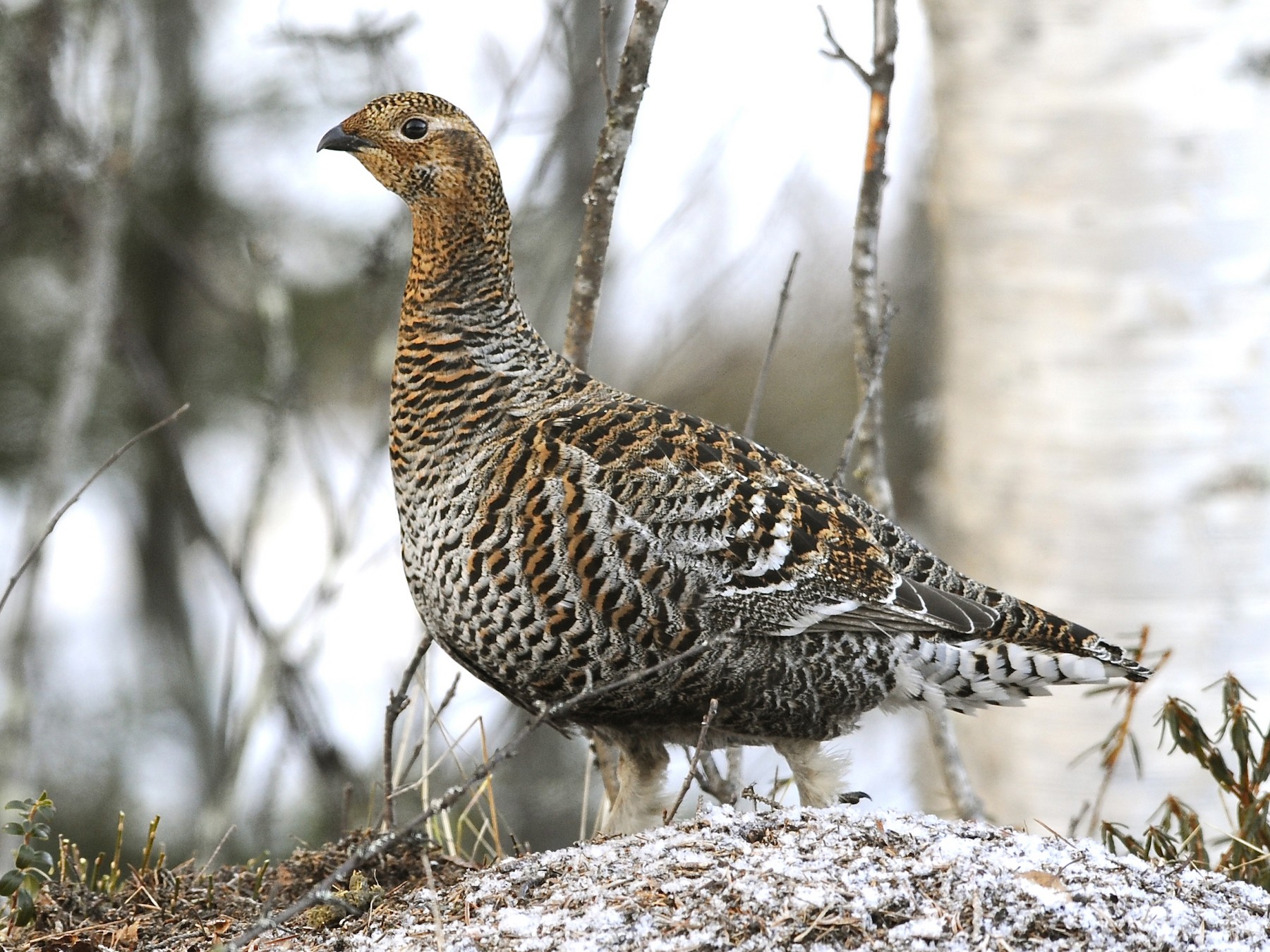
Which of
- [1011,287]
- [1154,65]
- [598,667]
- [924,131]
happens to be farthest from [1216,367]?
[924,131]

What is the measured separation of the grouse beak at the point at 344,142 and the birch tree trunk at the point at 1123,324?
2.65 m

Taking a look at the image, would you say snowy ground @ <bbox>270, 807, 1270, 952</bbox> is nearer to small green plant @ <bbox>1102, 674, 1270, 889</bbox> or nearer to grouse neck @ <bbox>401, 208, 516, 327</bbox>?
small green plant @ <bbox>1102, 674, 1270, 889</bbox>

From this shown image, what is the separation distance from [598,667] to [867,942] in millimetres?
1138

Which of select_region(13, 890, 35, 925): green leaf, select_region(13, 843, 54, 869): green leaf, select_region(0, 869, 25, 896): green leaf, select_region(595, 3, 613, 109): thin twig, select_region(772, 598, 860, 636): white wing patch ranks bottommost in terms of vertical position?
select_region(13, 890, 35, 925): green leaf

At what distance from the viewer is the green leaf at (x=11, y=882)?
272 centimetres

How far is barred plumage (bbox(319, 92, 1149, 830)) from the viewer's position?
3258mm

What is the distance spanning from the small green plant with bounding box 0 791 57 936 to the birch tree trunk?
3.42 metres

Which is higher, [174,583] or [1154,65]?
[1154,65]

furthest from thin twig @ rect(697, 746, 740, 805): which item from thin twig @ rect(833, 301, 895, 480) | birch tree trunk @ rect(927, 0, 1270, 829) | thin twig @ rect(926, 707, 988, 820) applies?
birch tree trunk @ rect(927, 0, 1270, 829)

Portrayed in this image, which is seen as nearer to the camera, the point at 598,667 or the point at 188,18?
the point at 598,667

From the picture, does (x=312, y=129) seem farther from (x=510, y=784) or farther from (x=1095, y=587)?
(x=1095, y=587)

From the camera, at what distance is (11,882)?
2.74m

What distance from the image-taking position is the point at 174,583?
37.4 ft

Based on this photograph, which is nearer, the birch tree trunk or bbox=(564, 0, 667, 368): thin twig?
bbox=(564, 0, 667, 368): thin twig
